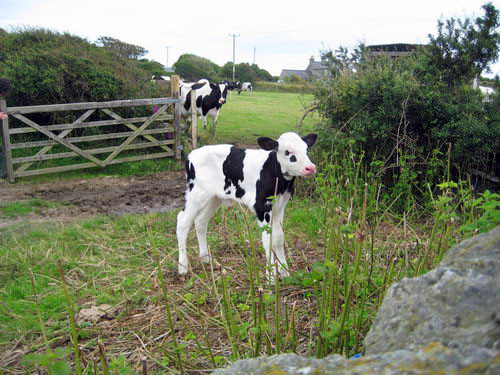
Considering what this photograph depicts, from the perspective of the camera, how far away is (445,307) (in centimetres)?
159

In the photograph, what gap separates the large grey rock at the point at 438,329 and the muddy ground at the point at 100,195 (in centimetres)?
638

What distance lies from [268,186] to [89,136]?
280 inches

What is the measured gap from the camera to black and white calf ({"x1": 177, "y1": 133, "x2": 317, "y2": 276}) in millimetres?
4809

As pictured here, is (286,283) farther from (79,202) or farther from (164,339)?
(79,202)

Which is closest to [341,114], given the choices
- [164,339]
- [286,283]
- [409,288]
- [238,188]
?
[238,188]

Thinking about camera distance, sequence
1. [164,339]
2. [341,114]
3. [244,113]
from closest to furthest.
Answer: [164,339] → [341,114] → [244,113]

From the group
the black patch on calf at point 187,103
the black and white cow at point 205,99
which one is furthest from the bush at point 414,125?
the black and white cow at point 205,99

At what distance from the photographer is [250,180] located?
5043 millimetres

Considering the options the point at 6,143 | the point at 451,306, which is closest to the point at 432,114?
the point at 451,306

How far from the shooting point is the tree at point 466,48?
7.39 meters

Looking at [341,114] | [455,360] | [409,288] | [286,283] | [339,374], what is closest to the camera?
[455,360]

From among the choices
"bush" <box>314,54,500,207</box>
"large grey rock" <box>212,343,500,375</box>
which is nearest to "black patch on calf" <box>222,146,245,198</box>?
"bush" <box>314,54,500,207</box>

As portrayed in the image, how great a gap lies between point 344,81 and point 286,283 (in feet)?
16.5

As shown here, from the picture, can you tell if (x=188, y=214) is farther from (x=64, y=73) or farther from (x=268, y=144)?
(x=64, y=73)
